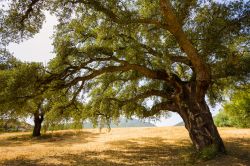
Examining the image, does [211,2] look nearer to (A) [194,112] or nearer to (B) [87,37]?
(A) [194,112]

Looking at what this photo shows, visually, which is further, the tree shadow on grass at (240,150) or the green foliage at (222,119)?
the green foliage at (222,119)

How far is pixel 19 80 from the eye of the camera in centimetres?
1547

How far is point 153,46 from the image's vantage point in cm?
1706

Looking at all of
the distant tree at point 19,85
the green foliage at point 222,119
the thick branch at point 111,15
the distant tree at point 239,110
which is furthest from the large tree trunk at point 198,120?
the green foliage at point 222,119

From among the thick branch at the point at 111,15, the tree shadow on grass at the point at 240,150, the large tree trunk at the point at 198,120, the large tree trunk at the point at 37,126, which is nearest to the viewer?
the thick branch at the point at 111,15

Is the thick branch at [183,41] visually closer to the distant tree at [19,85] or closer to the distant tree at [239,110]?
the distant tree at [19,85]

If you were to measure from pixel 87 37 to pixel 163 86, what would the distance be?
18.5 feet

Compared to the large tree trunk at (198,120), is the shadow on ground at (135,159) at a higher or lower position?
lower

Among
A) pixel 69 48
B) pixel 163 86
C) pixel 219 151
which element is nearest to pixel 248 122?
pixel 163 86

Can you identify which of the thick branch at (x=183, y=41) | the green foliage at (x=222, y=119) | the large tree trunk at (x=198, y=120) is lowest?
the large tree trunk at (x=198, y=120)

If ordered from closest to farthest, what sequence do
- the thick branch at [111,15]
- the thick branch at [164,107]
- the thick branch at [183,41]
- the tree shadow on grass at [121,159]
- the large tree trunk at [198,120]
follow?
the thick branch at [183,41], the thick branch at [111,15], the large tree trunk at [198,120], the tree shadow on grass at [121,159], the thick branch at [164,107]

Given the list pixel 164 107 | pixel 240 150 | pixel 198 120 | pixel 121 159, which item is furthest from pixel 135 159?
pixel 240 150

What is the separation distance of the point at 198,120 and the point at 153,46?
4.54 m

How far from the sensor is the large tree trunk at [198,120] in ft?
54.1
